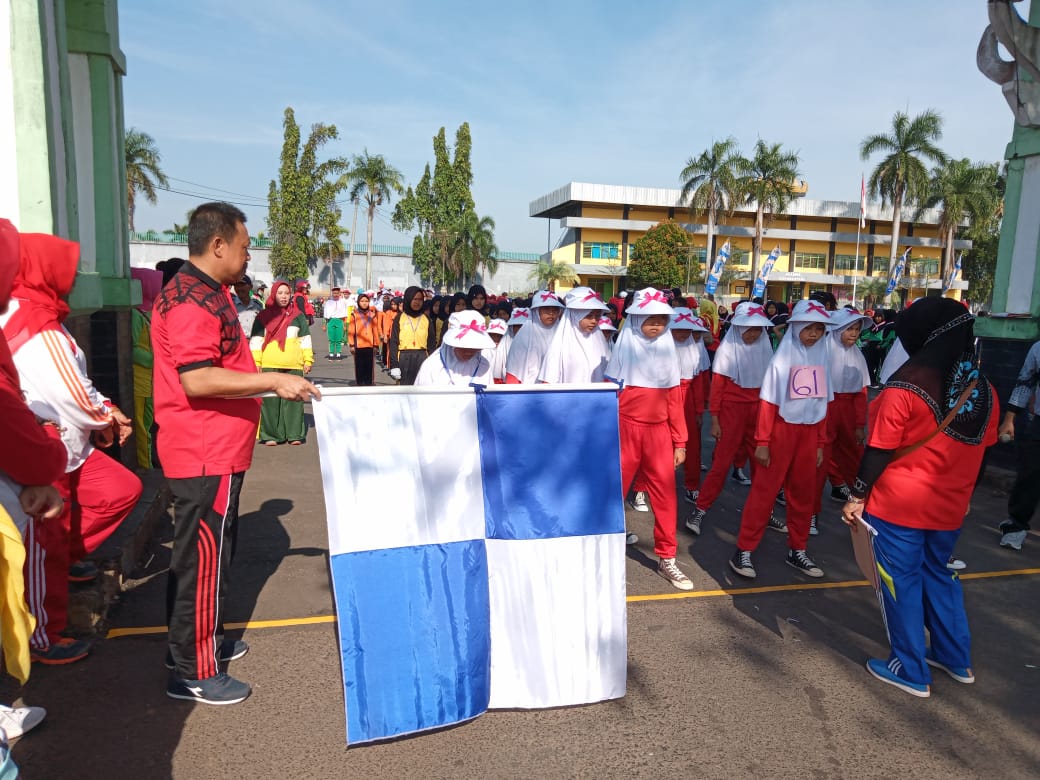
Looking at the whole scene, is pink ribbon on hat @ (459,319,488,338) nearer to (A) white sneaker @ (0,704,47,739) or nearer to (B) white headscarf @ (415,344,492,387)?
(B) white headscarf @ (415,344,492,387)

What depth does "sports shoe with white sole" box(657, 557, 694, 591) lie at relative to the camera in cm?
479

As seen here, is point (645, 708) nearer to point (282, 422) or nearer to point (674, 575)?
point (674, 575)

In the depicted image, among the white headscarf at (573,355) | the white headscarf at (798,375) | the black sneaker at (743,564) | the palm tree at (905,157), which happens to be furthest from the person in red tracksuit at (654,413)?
the palm tree at (905,157)

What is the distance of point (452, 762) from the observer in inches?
113

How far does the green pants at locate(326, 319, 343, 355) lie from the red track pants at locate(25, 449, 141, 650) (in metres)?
16.7

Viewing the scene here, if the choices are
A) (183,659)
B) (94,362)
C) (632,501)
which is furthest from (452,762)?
(94,362)

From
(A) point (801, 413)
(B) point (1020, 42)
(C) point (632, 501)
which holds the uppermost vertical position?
(B) point (1020, 42)

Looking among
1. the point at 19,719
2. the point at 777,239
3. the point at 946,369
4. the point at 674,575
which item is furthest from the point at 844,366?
the point at 777,239

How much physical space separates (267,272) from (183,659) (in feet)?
167

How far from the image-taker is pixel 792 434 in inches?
199

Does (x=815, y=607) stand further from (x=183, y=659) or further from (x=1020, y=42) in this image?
(x=1020, y=42)

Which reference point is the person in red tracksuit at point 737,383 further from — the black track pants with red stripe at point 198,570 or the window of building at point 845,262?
the window of building at point 845,262

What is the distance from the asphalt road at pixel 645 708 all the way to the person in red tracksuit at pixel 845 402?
2.13 m

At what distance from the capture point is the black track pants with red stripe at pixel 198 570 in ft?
10.2
